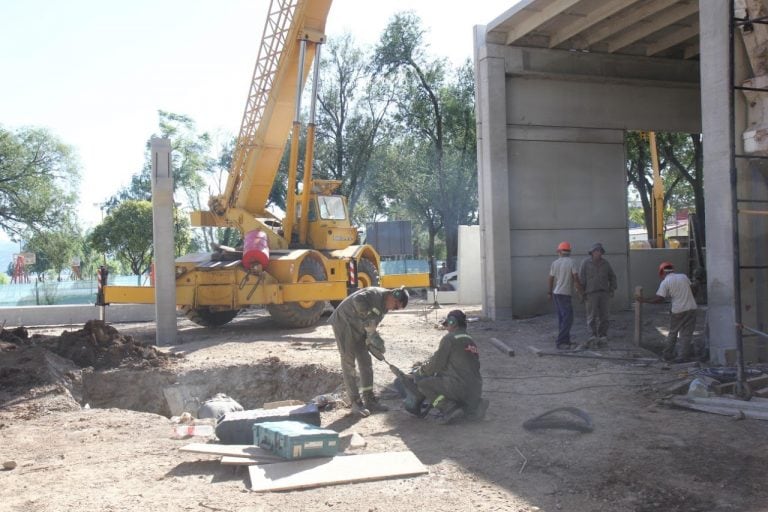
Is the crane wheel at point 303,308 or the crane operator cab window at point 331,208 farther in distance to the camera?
the crane operator cab window at point 331,208

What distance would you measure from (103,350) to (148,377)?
47.5 inches

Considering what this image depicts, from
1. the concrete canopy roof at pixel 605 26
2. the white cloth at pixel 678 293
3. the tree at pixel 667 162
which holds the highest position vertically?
the concrete canopy roof at pixel 605 26

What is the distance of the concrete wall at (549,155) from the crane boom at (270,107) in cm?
384

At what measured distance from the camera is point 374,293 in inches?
295

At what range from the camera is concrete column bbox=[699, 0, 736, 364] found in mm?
8969

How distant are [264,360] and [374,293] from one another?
4013 millimetres

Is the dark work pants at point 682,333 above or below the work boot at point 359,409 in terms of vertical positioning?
above

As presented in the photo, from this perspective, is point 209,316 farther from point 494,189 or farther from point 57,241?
point 57,241

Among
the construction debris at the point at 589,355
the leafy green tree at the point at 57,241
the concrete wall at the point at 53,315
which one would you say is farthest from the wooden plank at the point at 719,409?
the leafy green tree at the point at 57,241

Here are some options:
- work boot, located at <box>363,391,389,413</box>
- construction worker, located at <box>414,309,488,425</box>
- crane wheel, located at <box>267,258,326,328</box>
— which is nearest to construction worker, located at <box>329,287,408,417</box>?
work boot, located at <box>363,391,389,413</box>

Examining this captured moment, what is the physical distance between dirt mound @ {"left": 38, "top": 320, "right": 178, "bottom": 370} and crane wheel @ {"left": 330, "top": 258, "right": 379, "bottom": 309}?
18.0ft

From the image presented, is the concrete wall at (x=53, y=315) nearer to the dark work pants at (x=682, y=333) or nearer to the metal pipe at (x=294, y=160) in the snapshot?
the metal pipe at (x=294, y=160)

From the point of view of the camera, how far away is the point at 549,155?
15500 mm

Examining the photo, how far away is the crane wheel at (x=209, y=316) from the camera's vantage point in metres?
15.2
